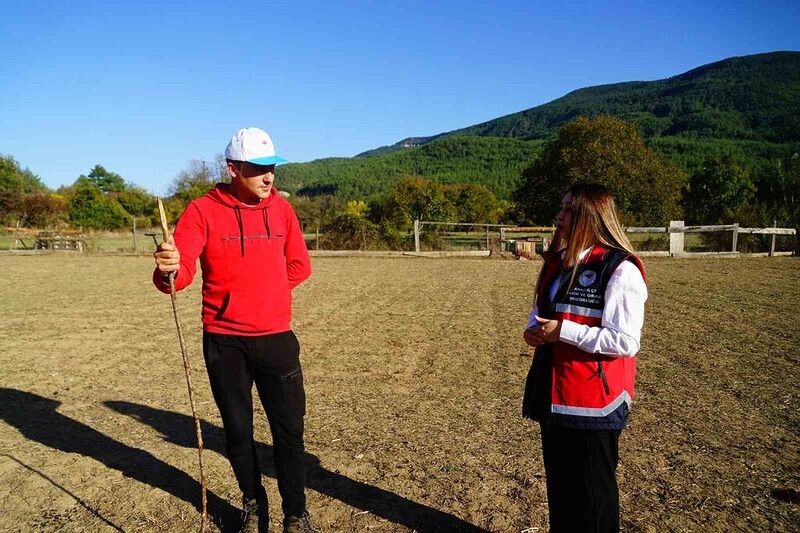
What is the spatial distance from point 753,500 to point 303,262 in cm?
300

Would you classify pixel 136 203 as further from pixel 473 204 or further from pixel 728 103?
pixel 728 103

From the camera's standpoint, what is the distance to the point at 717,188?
4716 centimetres

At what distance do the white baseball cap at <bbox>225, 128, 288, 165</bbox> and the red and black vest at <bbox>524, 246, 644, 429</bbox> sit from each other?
1533mm

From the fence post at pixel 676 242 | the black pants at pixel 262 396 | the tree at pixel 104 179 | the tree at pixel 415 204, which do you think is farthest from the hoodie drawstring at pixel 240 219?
the tree at pixel 104 179

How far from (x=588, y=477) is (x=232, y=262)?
1916 millimetres

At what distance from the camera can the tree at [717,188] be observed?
4572 cm

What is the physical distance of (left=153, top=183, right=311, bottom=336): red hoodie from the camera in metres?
2.71

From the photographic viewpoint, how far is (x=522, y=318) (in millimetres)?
9047

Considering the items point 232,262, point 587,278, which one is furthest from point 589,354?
point 232,262

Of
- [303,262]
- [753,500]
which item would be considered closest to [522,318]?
[753,500]

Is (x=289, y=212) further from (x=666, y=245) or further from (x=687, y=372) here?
(x=666, y=245)

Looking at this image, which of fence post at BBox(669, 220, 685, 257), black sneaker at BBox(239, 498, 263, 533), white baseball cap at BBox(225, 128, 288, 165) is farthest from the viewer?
fence post at BBox(669, 220, 685, 257)

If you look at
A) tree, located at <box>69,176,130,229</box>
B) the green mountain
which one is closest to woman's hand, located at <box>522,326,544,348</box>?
tree, located at <box>69,176,130,229</box>

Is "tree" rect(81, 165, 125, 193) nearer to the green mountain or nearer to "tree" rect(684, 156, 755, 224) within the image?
the green mountain
